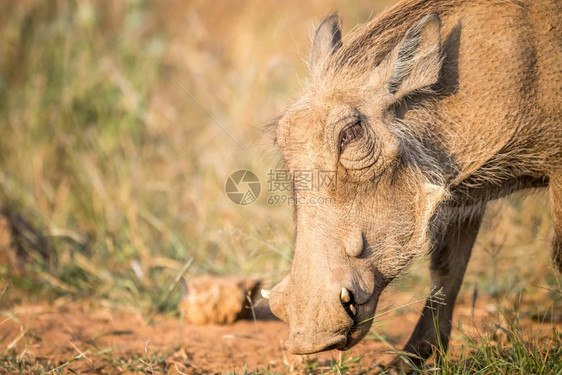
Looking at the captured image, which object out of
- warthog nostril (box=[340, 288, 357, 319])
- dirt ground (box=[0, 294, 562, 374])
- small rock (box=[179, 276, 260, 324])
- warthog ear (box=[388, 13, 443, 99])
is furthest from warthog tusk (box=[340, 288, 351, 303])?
small rock (box=[179, 276, 260, 324])

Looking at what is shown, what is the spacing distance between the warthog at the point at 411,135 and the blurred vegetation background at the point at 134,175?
49 cm

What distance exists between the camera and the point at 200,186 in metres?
5.07

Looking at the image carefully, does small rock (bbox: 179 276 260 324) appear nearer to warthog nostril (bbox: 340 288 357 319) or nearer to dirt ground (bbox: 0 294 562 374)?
dirt ground (bbox: 0 294 562 374)

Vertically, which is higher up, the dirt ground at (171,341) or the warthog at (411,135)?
the warthog at (411,135)

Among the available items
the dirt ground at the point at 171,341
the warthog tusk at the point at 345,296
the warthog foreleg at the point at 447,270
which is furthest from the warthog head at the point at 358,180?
the warthog foreleg at the point at 447,270

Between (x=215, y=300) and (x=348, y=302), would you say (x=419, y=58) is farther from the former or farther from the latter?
(x=215, y=300)

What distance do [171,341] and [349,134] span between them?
1.50m

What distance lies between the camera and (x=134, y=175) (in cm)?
496

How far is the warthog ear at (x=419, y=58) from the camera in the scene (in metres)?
2.60

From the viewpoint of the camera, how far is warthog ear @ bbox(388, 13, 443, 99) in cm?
260

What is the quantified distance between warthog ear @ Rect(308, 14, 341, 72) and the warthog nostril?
106 centimetres

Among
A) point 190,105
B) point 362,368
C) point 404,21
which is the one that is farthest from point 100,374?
point 190,105

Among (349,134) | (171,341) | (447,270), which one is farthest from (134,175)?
(349,134)

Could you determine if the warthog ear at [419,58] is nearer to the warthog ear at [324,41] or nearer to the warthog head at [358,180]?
the warthog head at [358,180]
